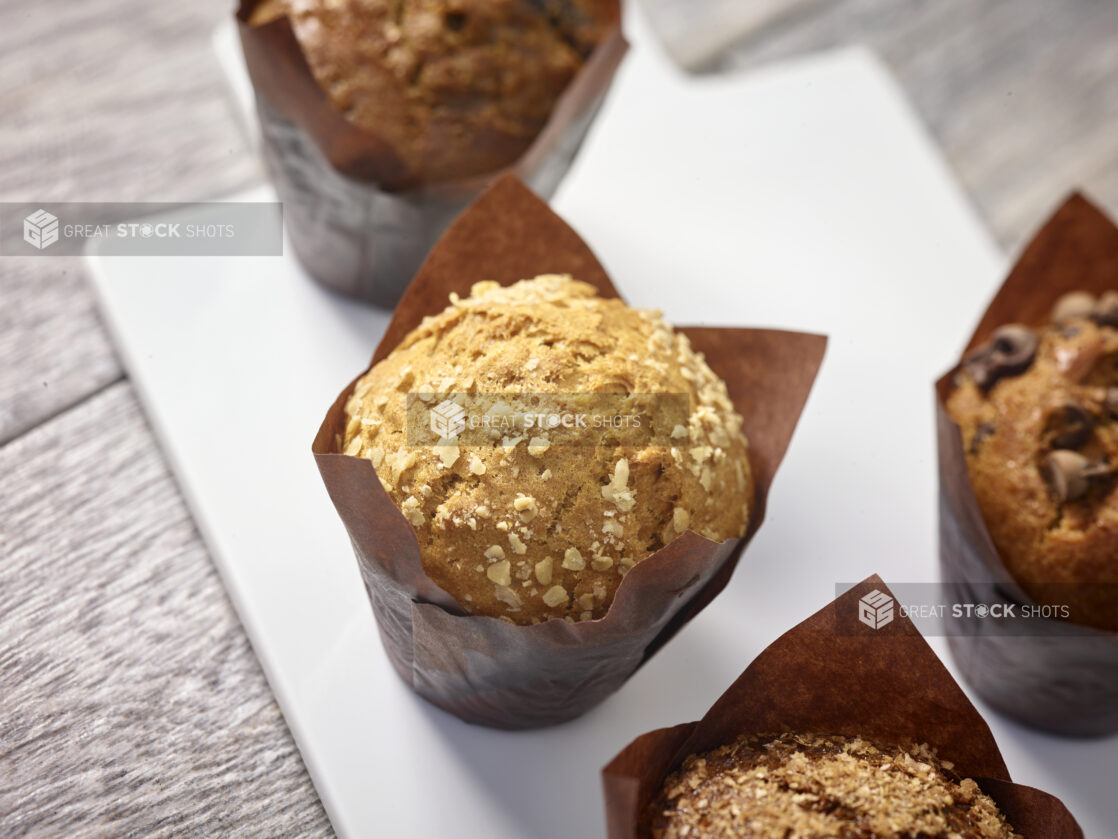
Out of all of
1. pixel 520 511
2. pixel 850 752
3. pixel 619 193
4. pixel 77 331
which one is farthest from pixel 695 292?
pixel 77 331

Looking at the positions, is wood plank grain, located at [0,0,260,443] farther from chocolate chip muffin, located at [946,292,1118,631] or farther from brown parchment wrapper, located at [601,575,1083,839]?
chocolate chip muffin, located at [946,292,1118,631]

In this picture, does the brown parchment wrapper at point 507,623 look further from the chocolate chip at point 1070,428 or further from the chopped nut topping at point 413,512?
the chocolate chip at point 1070,428

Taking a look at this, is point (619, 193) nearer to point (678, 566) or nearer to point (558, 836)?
point (678, 566)

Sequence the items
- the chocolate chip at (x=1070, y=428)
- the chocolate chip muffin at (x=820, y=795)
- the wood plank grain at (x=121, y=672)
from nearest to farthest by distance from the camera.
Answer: the chocolate chip muffin at (x=820, y=795) < the wood plank grain at (x=121, y=672) < the chocolate chip at (x=1070, y=428)

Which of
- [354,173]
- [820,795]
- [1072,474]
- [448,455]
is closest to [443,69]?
[354,173]

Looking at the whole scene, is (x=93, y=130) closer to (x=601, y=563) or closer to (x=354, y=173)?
(x=354, y=173)

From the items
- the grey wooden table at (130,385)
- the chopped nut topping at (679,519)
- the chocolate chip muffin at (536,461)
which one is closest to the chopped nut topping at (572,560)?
the chocolate chip muffin at (536,461)
